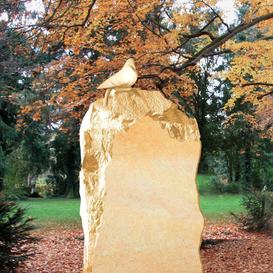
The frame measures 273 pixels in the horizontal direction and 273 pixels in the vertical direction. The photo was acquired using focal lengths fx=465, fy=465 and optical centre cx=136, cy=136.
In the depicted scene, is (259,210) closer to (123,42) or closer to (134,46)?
(123,42)

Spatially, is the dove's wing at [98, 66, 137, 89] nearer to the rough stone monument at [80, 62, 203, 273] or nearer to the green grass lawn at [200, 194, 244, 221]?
the rough stone monument at [80, 62, 203, 273]

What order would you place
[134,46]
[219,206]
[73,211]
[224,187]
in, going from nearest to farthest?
[134,46]
[73,211]
[219,206]
[224,187]

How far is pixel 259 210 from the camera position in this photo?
1152 centimetres

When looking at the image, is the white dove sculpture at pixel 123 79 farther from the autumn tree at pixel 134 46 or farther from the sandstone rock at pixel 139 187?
the autumn tree at pixel 134 46

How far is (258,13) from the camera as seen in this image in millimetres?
7562

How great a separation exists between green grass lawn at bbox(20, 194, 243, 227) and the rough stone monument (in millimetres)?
8945

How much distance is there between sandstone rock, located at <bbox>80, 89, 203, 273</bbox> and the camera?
3.07 metres

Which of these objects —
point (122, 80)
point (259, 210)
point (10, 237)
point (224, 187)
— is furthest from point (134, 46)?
point (224, 187)

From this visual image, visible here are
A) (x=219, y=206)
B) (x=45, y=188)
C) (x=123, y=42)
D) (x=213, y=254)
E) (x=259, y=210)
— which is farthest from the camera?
(x=45, y=188)

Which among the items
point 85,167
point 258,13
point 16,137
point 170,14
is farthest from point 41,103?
point 16,137

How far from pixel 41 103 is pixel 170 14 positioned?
274 cm

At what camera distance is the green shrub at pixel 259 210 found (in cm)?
1140

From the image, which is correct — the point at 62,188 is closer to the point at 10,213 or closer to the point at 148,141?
the point at 10,213

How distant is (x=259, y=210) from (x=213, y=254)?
10.9 ft
